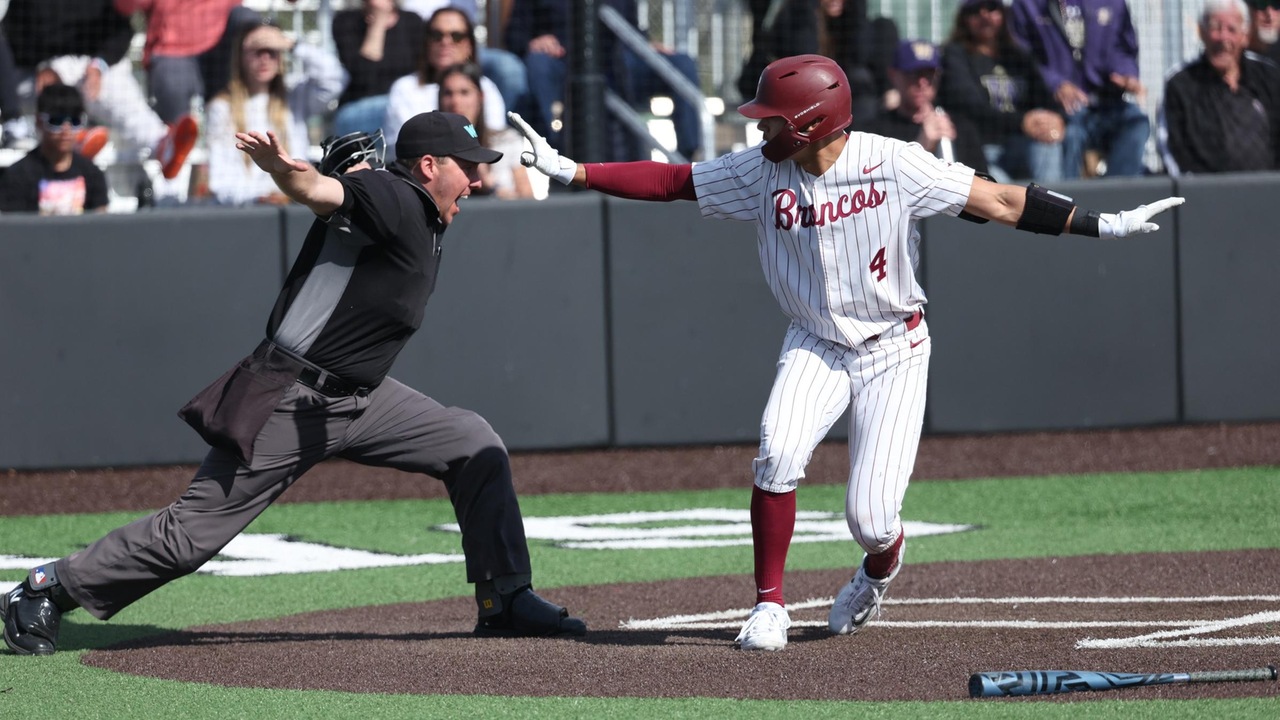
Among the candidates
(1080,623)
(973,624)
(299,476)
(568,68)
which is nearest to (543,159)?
(299,476)

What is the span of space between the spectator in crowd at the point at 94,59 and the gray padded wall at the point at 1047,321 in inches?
185

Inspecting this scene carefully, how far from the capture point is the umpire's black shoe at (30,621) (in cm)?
540

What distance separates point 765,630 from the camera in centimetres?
529

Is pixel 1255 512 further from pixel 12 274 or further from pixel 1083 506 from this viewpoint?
pixel 12 274

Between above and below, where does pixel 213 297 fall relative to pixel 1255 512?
above

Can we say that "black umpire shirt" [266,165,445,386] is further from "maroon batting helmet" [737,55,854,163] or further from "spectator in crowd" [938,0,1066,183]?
"spectator in crowd" [938,0,1066,183]

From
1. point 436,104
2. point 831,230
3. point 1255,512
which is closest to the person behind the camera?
point 831,230

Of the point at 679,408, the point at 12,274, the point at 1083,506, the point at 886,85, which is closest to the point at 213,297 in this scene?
the point at 12,274

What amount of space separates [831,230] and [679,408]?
5229 mm

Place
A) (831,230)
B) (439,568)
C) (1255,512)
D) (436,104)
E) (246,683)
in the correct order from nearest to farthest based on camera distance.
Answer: (246,683), (831,230), (439,568), (1255,512), (436,104)

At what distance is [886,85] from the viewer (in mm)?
10938

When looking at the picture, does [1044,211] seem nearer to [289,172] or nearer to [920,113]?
[289,172]

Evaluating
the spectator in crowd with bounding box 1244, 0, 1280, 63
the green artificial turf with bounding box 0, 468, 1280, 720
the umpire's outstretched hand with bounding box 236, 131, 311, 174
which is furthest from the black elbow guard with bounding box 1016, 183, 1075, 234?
the spectator in crowd with bounding box 1244, 0, 1280, 63

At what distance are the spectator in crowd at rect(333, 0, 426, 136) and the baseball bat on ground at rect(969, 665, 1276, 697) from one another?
22.0 feet
